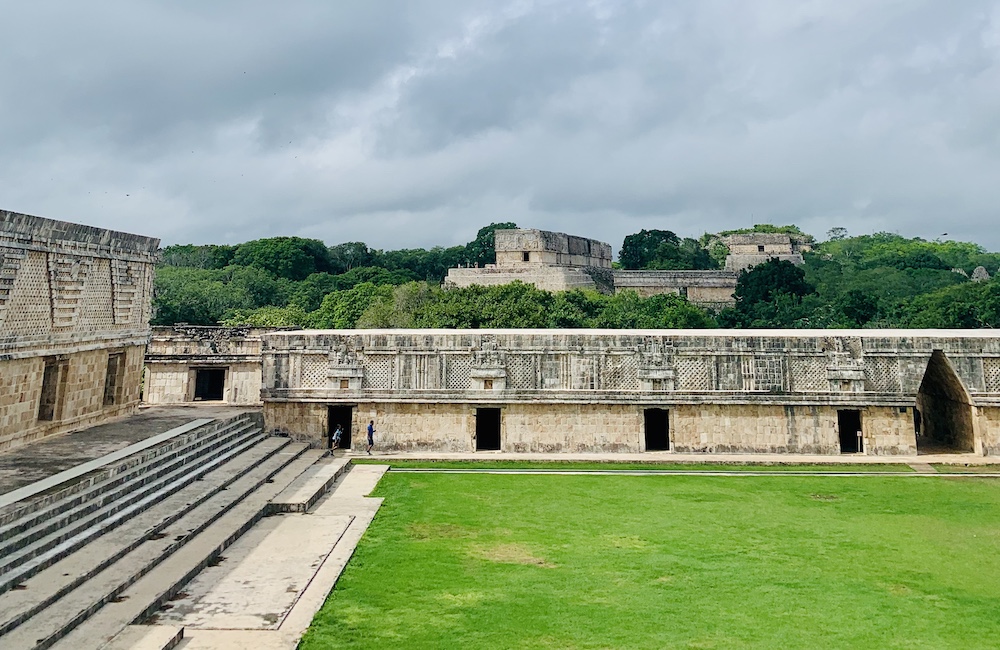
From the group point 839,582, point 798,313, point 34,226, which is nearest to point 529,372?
point 839,582

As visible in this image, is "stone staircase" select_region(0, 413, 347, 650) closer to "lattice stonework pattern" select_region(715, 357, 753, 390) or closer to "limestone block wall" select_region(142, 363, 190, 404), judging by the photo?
"limestone block wall" select_region(142, 363, 190, 404)

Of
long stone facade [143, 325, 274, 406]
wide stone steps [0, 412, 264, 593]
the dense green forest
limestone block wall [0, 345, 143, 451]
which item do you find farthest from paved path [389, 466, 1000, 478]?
the dense green forest

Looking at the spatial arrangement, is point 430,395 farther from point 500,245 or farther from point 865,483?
point 500,245

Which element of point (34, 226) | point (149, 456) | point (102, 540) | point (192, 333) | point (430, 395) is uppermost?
point (34, 226)

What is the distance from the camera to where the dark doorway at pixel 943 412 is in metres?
13.6

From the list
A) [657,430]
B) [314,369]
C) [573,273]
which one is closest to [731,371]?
[657,430]

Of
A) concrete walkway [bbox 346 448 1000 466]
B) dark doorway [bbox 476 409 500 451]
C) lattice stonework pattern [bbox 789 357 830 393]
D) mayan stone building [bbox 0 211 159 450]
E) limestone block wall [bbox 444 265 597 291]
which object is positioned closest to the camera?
mayan stone building [bbox 0 211 159 450]

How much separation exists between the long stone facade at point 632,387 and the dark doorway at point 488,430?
1.76ft

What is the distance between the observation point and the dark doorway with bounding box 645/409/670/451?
49.2 feet

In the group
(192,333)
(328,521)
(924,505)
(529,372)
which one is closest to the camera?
(328,521)

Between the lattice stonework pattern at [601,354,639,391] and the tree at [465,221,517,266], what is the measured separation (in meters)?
44.6

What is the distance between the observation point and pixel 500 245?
3884 cm

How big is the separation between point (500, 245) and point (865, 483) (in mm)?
28876

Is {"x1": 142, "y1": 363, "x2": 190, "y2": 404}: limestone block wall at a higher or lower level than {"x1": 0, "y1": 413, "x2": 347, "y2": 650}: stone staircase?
higher
